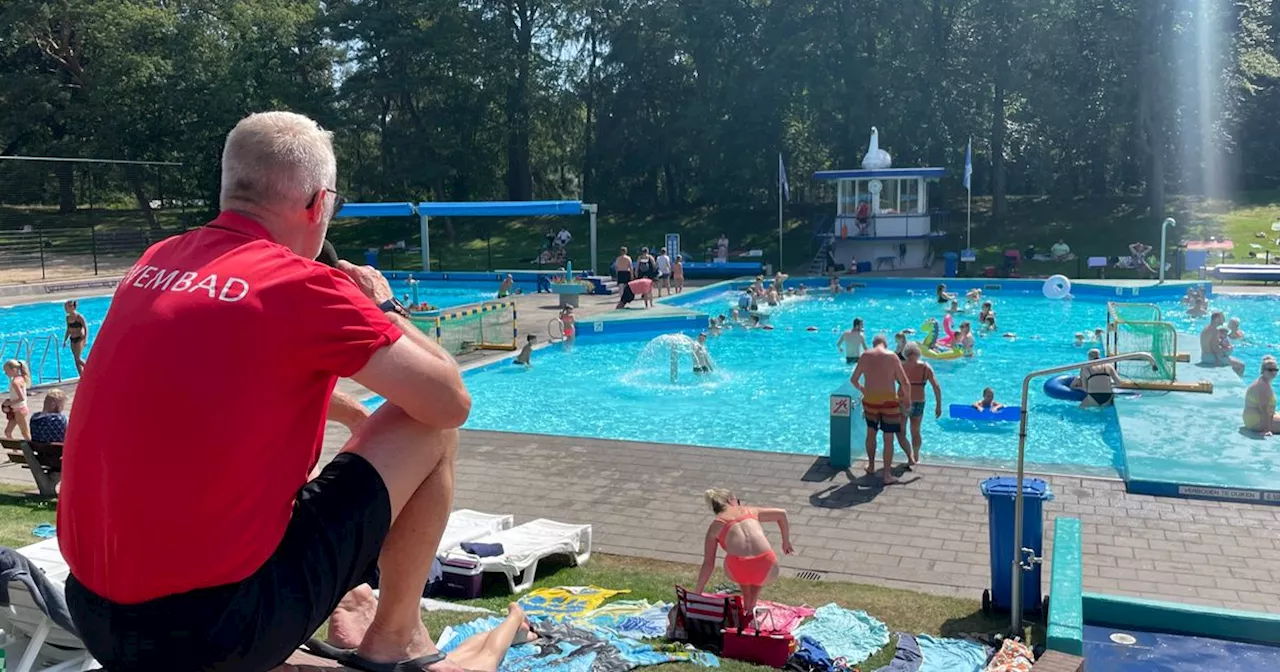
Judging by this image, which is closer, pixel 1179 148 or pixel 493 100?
pixel 1179 148

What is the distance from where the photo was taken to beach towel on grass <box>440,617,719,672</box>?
4520 mm

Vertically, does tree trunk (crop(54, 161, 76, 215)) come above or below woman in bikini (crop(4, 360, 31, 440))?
above

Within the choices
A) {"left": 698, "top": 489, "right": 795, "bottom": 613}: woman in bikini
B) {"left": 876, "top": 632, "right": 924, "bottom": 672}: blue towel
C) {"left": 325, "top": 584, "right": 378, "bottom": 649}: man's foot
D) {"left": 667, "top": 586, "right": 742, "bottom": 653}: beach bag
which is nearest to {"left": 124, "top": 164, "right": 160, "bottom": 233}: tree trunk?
{"left": 698, "top": 489, "right": 795, "bottom": 613}: woman in bikini

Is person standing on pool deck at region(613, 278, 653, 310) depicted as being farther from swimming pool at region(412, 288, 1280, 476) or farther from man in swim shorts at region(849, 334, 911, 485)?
man in swim shorts at region(849, 334, 911, 485)

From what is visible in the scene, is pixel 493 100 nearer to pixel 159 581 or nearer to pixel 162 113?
pixel 162 113

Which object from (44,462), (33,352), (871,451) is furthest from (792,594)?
(33,352)

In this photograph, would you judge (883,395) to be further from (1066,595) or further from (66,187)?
(66,187)

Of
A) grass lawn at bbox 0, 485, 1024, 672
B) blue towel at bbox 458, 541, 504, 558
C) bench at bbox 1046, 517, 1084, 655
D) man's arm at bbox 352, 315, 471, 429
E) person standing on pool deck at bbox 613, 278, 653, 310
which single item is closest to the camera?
man's arm at bbox 352, 315, 471, 429

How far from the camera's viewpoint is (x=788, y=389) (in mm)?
17453

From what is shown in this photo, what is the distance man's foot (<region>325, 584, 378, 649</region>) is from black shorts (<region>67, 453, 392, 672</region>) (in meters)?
0.61

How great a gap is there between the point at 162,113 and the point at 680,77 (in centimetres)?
2272

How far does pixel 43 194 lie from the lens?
47.0 m

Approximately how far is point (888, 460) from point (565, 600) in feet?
16.2

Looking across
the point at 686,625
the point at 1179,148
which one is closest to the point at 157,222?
the point at 1179,148
